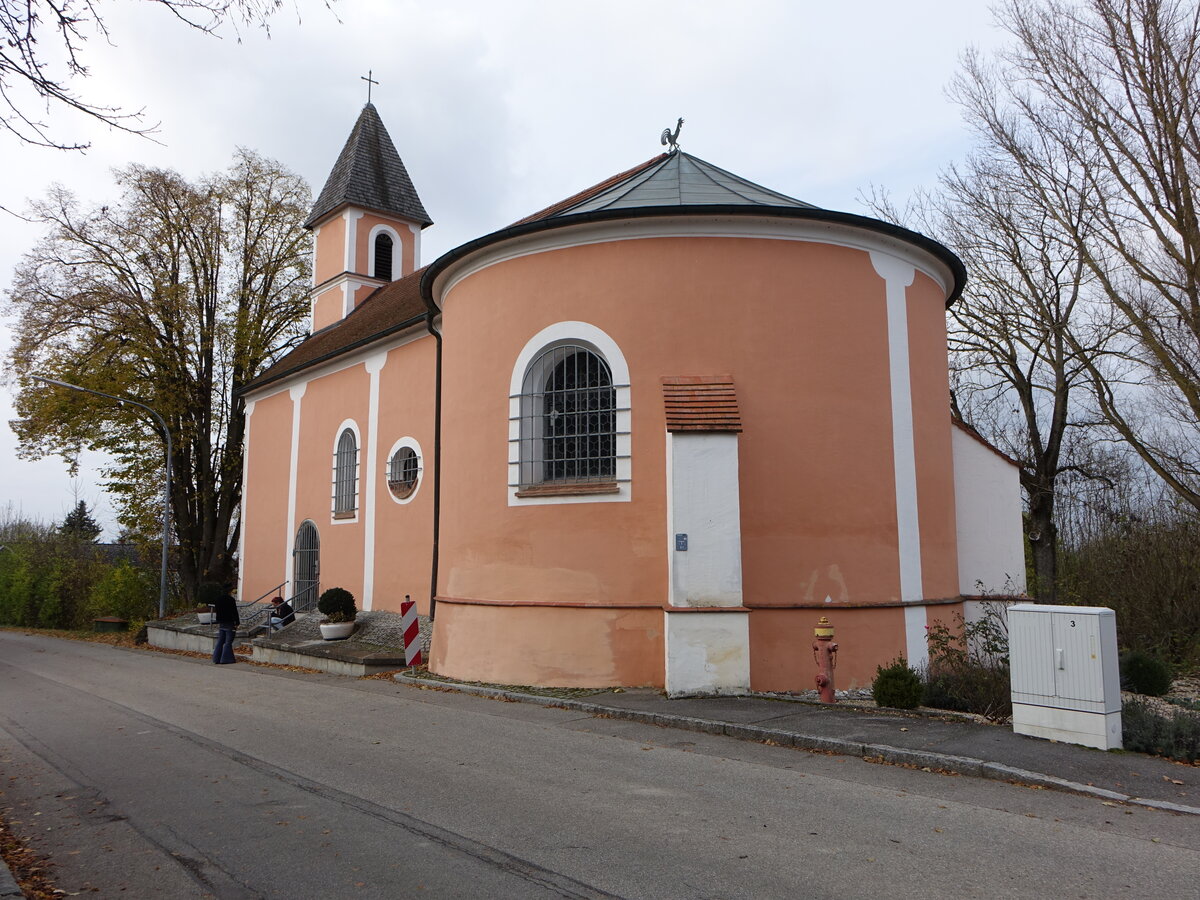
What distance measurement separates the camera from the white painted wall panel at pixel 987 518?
14188mm

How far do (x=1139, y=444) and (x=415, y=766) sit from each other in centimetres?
1642

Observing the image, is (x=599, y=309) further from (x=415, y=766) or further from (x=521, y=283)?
(x=415, y=766)

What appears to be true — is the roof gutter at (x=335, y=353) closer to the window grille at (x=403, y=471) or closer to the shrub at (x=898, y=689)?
the window grille at (x=403, y=471)

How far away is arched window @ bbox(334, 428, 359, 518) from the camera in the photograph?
1948 centimetres

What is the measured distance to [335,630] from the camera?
17.2m

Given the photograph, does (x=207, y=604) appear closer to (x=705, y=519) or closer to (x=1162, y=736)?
(x=705, y=519)

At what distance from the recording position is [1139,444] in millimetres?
18156

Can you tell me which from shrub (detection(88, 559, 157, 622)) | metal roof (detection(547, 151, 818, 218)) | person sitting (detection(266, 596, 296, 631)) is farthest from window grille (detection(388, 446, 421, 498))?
shrub (detection(88, 559, 157, 622))

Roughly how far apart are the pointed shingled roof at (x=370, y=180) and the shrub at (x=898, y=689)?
74.8 feet

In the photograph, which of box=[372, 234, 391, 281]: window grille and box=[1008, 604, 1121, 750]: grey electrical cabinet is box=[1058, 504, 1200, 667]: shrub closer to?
box=[1008, 604, 1121, 750]: grey electrical cabinet

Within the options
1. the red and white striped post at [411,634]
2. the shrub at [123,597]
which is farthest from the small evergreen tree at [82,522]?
the red and white striped post at [411,634]

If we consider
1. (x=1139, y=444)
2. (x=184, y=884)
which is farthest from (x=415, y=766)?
(x=1139, y=444)

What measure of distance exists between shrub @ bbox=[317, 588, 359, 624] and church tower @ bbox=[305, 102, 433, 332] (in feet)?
39.3

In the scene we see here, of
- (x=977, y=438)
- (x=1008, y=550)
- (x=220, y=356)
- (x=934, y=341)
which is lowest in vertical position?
(x=1008, y=550)
